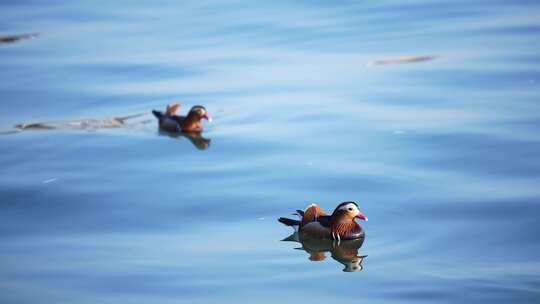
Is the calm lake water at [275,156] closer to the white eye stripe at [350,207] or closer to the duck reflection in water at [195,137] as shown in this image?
the duck reflection in water at [195,137]

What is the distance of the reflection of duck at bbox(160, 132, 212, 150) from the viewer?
14461 mm

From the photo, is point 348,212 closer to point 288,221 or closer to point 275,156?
point 288,221

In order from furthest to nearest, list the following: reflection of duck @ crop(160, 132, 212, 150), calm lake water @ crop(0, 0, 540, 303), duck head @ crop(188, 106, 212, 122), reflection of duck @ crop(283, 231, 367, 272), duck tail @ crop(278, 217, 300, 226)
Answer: duck head @ crop(188, 106, 212, 122) < reflection of duck @ crop(160, 132, 212, 150) < duck tail @ crop(278, 217, 300, 226) < reflection of duck @ crop(283, 231, 367, 272) < calm lake water @ crop(0, 0, 540, 303)

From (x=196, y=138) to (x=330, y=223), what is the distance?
4449 millimetres

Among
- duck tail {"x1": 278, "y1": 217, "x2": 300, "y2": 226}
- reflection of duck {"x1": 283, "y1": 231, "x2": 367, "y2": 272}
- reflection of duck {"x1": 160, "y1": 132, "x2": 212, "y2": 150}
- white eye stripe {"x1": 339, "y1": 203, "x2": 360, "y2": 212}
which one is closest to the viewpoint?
reflection of duck {"x1": 283, "y1": 231, "x2": 367, "y2": 272}

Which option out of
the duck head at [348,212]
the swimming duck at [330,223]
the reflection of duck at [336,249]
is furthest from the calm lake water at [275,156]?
the duck head at [348,212]

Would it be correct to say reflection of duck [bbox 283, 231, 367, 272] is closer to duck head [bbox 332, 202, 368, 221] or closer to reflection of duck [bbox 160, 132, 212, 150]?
duck head [bbox 332, 202, 368, 221]

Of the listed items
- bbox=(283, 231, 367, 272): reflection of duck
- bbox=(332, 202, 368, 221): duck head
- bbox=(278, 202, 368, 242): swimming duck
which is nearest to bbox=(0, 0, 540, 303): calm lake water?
bbox=(283, 231, 367, 272): reflection of duck

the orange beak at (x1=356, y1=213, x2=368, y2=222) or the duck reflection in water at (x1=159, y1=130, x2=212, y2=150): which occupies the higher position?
the duck reflection in water at (x1=159, y1=130, x2=212, y2=150)


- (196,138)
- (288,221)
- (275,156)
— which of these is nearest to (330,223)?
(288,221)

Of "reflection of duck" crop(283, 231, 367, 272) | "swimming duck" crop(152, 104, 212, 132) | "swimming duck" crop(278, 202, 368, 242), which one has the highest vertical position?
"swimming duck" crop(152, 104, 212, 132)

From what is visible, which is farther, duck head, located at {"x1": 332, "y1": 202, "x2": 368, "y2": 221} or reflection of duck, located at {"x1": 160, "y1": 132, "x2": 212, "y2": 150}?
reflection of duck, located at {"x1": 160, "y1": 132, "x2": 212, "y2": 150}

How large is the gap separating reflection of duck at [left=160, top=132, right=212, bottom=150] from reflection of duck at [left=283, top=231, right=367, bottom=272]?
12.0 feet

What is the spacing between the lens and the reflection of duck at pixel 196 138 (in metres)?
14.5
